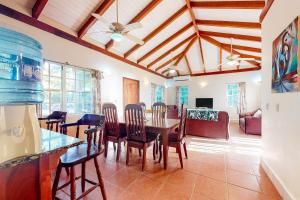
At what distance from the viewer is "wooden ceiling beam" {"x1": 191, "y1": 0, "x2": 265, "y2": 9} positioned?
10.2ft

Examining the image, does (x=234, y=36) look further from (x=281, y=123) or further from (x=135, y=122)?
(x=135, y=122)

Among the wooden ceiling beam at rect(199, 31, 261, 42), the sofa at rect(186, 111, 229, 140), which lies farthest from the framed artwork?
the wooden ceiling beam at rect(199, 31, 261, 42)

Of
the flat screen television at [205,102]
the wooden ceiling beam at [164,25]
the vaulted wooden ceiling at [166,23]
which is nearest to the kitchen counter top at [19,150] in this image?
the vaulted wooden ceiling at [166,23]

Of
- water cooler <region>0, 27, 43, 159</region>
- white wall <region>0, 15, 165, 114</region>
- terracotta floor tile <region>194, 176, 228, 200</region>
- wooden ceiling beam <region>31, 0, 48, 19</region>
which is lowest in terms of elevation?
terracotta floor tile <region>194, 176, 228, 200</region>

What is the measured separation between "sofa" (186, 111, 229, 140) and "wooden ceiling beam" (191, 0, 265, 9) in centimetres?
252

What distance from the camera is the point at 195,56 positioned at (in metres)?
7.31

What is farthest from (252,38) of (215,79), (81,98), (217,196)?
(81,98)

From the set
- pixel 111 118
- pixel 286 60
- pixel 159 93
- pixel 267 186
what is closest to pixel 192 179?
pixel 267 186

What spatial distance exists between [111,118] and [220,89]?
695 centimetres

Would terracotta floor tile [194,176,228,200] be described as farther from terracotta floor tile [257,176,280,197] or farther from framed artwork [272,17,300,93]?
framed artwork [272,17,300,93]

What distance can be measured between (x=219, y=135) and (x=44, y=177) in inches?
169

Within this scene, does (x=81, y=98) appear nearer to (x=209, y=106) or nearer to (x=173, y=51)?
(x=173, y=51)

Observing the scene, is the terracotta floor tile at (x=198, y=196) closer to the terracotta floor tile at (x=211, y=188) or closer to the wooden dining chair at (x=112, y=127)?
the terracotta floor tile at (x=211, y=188)

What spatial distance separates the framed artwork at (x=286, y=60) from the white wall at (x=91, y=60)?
3297mm
